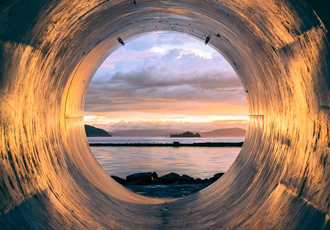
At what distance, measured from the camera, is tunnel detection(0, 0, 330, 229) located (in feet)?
11.8

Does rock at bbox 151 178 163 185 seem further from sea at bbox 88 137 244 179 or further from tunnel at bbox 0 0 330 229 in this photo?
sea at bbox 88 137 244 179

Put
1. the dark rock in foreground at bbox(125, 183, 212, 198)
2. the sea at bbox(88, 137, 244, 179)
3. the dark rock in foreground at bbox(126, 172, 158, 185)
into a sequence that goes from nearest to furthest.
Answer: the dark rock in foreground at bbox(125, 183, 212, 198)
the dark rock in foreground at bbox(126, 172, 158, 185)
the sea at bbox(88, 137, 244, 179)

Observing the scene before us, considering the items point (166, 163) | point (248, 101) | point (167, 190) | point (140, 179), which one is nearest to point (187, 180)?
point (140, 179)

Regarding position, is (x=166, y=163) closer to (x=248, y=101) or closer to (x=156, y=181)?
(x=156, y=181)

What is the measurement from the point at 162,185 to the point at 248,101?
6.23 metres

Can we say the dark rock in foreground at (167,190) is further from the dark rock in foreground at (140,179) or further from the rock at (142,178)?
the rock at (142,178)

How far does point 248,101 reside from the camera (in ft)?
31.8

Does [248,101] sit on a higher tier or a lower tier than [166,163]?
higher

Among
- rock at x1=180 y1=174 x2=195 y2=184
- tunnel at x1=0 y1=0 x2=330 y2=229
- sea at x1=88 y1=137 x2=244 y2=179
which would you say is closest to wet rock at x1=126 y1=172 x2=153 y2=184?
rock at x1=180 y1=174 x2=195 y2=184

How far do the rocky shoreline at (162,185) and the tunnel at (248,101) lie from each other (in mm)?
2529

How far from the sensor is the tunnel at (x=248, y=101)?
3.59 meters

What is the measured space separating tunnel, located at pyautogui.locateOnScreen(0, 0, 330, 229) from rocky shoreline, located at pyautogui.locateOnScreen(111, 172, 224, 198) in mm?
2529

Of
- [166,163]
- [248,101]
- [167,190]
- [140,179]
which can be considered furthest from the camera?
[166,163]

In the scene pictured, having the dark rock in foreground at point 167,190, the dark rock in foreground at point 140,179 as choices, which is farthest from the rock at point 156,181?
the dark rock in foreground at point 167,190
